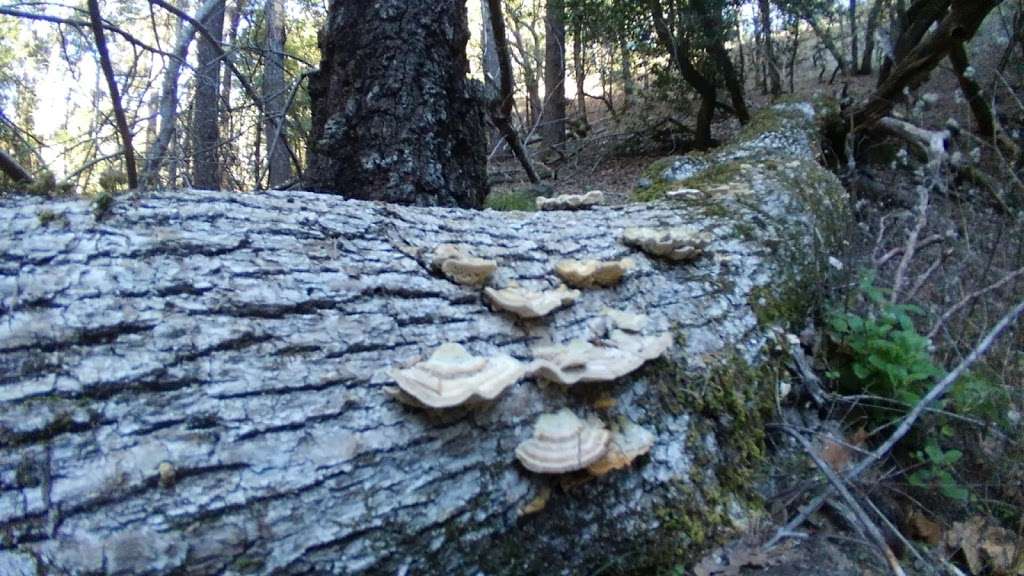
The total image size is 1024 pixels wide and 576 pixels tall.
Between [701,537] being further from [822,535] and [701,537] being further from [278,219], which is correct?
[278,219]

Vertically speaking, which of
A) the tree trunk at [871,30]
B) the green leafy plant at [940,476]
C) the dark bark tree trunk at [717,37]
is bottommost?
the green leafy plant at [940,476]

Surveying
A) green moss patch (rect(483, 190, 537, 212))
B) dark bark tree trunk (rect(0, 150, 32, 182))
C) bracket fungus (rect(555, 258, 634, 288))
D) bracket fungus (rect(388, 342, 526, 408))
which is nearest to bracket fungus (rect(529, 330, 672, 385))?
bracket fungus (rect(388, 342, 526, 408))

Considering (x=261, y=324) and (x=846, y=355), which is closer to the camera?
(x=261, y=324)

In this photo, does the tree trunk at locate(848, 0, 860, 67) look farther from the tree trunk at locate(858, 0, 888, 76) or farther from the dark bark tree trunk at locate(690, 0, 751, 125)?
the dark bark tree trunk at locate(690, 0, 751, 125)

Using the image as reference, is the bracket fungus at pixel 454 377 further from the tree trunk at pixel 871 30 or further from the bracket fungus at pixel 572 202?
the tree trunk at pixel 871 30

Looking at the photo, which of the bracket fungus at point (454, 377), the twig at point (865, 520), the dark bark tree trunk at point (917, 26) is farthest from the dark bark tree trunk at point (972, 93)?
the bracket fungus at point (454, 377)

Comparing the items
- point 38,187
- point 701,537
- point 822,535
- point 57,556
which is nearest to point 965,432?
point 822,535

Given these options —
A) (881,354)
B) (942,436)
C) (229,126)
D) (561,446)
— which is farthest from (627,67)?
(561,446)
